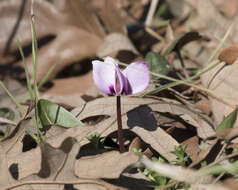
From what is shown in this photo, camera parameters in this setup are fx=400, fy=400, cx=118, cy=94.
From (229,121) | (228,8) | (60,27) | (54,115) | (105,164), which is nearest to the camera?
(105,164)

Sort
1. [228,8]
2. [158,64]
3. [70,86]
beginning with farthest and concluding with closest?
1. [228,8]
2. [70,86]
3. [158,64]

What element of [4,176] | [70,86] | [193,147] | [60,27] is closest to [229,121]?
[193,147]

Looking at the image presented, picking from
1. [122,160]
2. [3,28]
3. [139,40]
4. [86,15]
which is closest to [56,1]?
[86,15]

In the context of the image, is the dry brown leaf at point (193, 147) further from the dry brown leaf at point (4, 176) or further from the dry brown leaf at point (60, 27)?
the dry brown leaf at point (60, 27)

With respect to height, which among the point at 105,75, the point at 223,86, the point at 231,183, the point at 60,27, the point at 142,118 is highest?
the point at 60,27

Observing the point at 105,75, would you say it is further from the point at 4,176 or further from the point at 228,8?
the point at 228,8

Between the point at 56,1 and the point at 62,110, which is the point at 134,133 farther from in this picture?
the point at 56,1

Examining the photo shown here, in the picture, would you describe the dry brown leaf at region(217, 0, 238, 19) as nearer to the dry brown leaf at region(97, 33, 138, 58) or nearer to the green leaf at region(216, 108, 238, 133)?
the dry brown leaf at region(97, 33, 138, 58)
